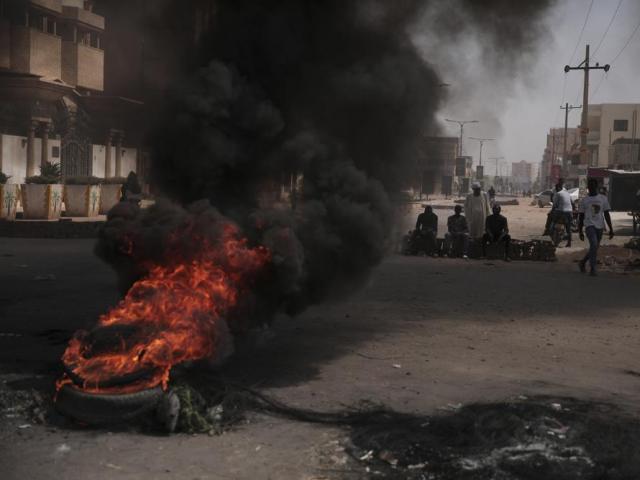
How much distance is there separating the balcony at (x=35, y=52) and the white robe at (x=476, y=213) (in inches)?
800

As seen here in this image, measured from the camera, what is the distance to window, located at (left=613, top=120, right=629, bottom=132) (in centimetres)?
7719

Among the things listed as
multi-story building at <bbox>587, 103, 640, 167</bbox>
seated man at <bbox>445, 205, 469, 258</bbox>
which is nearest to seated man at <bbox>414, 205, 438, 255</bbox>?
seated man at <bbox>445, 205, 469, 258</bbox>

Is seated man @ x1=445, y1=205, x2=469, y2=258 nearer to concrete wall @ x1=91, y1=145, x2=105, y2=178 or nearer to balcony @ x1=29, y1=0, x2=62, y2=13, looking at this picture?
concrete wall @ x1=91, y1=145, x2=105, y2=178

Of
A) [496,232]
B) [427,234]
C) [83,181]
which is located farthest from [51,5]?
[496,232]

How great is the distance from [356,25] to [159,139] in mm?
2497

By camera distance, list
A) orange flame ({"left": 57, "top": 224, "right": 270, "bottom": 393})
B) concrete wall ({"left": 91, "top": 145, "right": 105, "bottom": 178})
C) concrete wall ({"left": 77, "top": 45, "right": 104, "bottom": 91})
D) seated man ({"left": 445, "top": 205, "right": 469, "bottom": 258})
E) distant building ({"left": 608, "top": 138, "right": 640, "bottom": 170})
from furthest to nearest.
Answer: distant building ({"left": 608, "top": 138, "right": 640, "bottom": 170})
concrete wall ({"left": 77, "top": 45, "right": 104, "bottom": 91})
concrete wall ({"left": 91, "top": 145, "right": 105, "bottom": 178})
seated man ({"left": 445, "top": 205, "right": 469, "bottom": 258})
orange flame ({"left": 57, "top": 224, "right": 270, "bottom": 393})

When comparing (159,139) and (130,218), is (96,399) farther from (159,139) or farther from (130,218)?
(159,139)

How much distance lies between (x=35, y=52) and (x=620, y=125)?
63.9 m

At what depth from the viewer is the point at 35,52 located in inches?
1251

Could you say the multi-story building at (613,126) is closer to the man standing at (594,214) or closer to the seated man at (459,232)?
the seated man at (459,232)

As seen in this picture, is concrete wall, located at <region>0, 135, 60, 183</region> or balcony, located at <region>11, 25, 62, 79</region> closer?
concrete wall, located at <region>0, 135, 60, 183</region>

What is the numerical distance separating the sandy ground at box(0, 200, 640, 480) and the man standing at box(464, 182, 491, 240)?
3.56 metres

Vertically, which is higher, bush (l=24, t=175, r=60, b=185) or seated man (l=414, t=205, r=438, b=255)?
bush (l=24, t=175, r=60, b=185)

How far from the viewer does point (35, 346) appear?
7328mm
